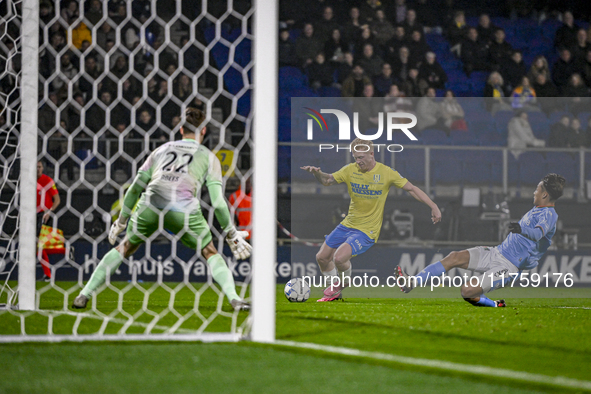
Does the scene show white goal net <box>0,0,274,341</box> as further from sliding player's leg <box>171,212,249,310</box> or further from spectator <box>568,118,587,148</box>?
spectator <box>568,118,587,148</box>

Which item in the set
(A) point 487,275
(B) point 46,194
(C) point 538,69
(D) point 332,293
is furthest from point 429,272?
(C) point 538,69

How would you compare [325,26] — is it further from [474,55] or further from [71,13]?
[71,13]

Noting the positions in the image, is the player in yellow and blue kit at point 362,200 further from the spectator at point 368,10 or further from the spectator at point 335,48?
the spectator at point 368,10

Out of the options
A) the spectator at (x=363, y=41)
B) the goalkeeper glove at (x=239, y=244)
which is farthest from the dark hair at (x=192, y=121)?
the spectator at (x=363, y=41)

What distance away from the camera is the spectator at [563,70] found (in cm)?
1112

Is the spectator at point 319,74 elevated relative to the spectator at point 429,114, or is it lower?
elevated

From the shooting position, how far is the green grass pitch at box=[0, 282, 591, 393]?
7.74ft

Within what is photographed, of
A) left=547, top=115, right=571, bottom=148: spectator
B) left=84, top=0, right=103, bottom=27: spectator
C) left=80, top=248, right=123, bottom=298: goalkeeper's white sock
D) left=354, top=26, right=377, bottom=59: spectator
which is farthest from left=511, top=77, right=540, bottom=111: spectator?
left=80, top=248, right=123, bottom=298: goalkeeper's white sock

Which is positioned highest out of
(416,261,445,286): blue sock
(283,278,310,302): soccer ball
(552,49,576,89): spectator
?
(552,49,576,89): spectator

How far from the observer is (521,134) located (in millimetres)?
9742

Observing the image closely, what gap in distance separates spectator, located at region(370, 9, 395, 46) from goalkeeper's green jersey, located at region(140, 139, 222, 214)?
7.25 metres

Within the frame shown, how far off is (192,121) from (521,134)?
638 cm

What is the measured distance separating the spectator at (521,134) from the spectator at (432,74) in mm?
1519

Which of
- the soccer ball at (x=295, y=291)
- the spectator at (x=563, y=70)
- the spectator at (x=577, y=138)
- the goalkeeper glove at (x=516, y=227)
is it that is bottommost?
the soccer ball at (x=295, y=291)
